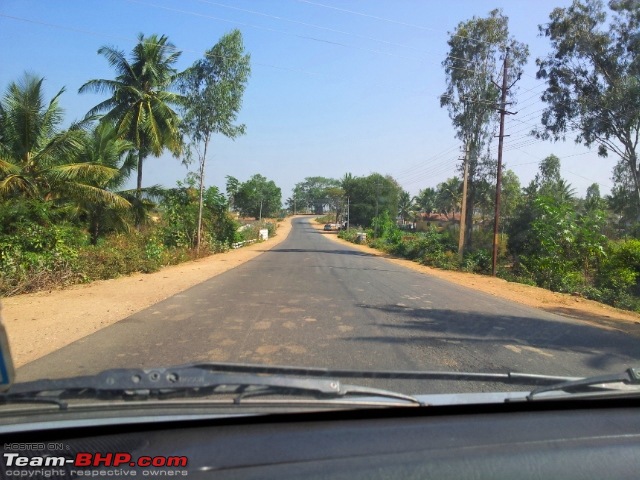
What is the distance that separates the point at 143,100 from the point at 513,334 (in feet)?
77.8

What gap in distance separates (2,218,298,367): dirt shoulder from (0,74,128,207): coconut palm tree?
4163 mm

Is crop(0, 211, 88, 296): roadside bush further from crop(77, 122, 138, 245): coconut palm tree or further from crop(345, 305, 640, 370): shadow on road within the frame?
crop(345, 305, 640, 370): shadow on road

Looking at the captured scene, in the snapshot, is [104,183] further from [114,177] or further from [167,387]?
[167,387]

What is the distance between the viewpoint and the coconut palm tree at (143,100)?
→ 26.6m


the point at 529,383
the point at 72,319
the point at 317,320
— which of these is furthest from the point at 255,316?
the point at 529,383

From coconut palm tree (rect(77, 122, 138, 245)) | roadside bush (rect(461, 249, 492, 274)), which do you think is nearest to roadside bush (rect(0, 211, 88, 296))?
→ coconut palm tree (rect(77, 122, 138, 245))

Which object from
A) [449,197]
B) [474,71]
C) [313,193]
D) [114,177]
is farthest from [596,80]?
[313,193]

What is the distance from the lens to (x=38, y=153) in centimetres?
1731

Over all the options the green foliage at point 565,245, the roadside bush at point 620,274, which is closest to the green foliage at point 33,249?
the roadside bush at point 620,274

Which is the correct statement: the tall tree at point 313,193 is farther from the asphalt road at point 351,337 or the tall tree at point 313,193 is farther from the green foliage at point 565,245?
the asphalt road at point 351,337

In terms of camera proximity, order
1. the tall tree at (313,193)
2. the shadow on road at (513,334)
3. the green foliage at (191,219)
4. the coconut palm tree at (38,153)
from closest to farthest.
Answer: the shadow on road at (513,334) → the coconut palm tree at (38,153) → the green foliage at (191,219) → the tall tree at (313,193)

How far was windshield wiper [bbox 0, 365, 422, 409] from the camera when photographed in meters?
2.72

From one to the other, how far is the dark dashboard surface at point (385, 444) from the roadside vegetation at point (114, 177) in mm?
11267

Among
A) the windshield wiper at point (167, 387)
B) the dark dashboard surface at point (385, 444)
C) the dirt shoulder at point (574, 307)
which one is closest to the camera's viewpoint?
the dark dashboard surface at point (385, 444)
